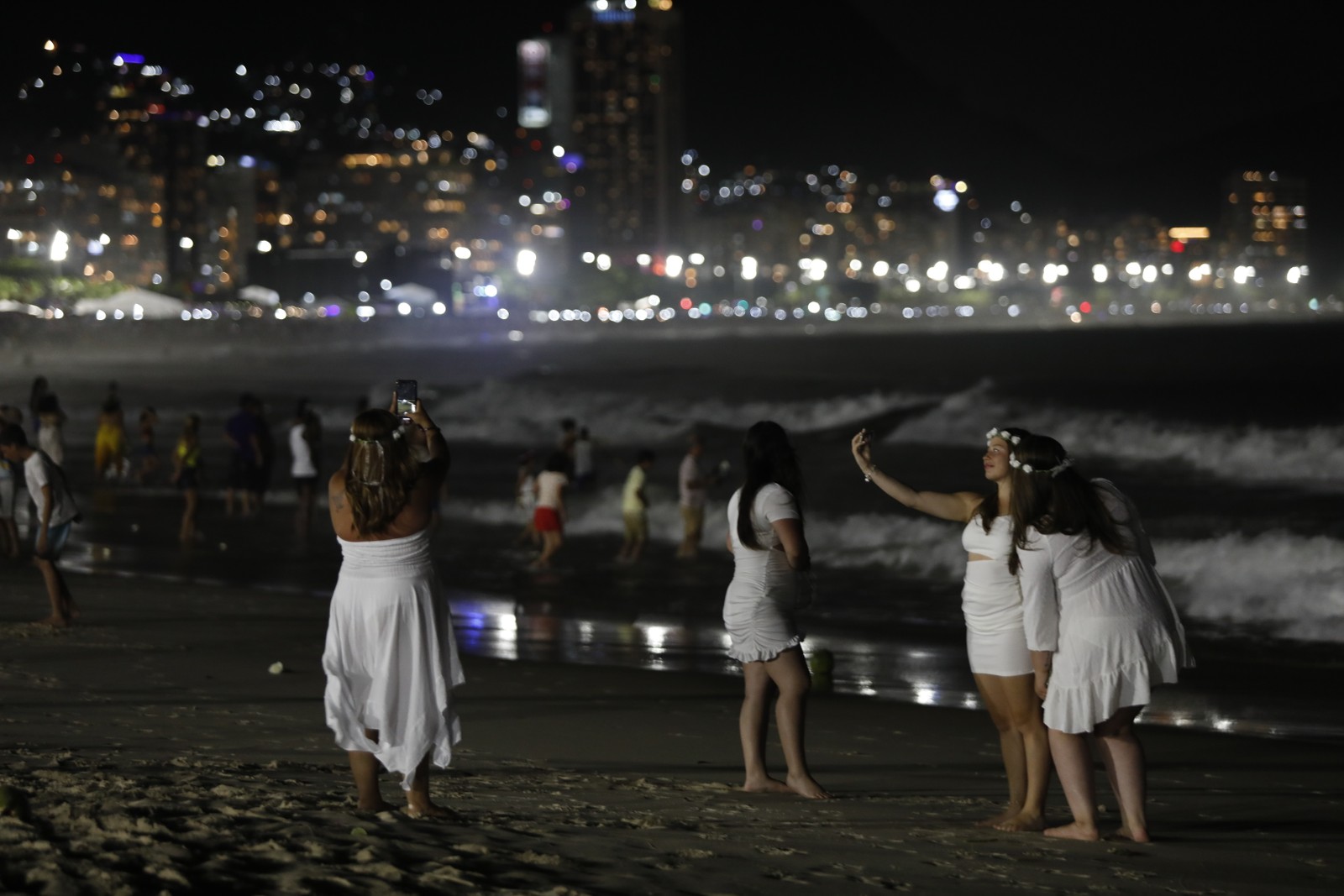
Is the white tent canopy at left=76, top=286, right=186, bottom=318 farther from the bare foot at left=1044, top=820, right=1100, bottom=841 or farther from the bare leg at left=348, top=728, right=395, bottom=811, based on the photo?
the bare foot at left=1044, top=820, right=1100, bottom=841

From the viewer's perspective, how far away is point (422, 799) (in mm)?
5270

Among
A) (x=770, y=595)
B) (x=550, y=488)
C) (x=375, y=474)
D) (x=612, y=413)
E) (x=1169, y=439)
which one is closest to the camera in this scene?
(x=375, y=474)

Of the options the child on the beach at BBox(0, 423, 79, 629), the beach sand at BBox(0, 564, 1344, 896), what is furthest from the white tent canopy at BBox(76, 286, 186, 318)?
the beach sand at BBox(0, 564, 1344, 896)

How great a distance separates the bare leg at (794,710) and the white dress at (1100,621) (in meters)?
1.09

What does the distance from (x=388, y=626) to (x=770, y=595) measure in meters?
1.55

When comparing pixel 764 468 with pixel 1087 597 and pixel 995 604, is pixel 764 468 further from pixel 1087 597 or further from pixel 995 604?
pixel 1087 597

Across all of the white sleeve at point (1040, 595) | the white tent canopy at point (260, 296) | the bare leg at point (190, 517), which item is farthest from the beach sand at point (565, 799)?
the white tent canopy at point (260, 296)

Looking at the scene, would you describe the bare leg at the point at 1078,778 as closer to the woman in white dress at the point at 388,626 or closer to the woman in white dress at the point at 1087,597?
the woman in white dress at the point at 1087,597

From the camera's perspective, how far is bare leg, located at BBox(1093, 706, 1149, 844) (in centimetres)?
533

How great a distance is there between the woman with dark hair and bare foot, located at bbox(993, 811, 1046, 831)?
0.78 meters

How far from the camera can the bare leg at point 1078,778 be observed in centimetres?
539

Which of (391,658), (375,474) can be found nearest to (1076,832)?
(391,658)

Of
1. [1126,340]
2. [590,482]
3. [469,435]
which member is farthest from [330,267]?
[590,482]

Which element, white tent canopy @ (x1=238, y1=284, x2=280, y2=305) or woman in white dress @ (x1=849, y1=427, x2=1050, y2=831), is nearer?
woman in white dress @ (x1=849, y1=427, x2=1050, y2=831)
